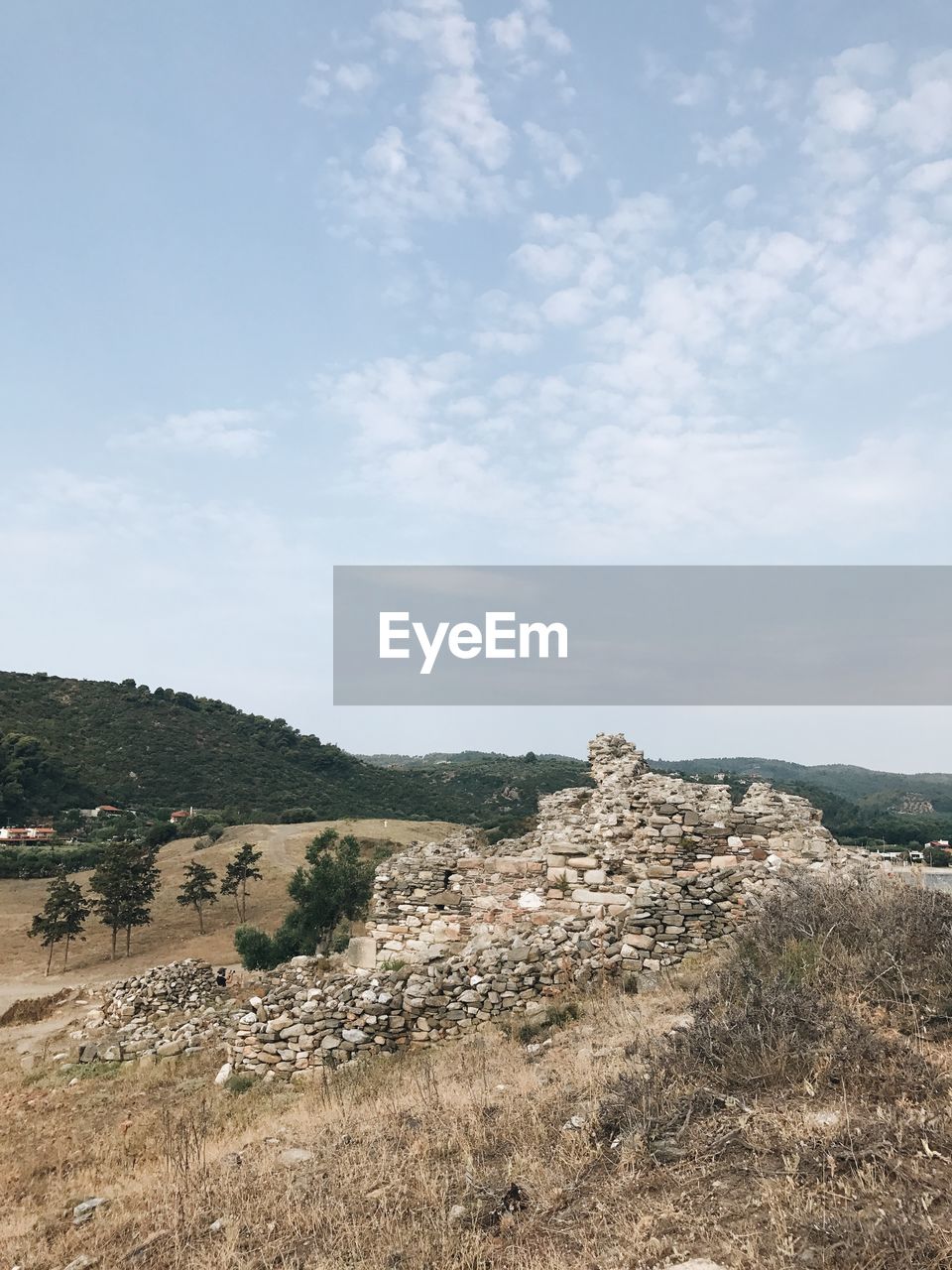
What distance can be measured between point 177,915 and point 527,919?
4031 centimetres

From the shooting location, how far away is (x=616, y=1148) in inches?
189

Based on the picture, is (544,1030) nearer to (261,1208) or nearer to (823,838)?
(261,1208)

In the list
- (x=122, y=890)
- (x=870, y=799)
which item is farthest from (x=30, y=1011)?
(x=870, y=799)

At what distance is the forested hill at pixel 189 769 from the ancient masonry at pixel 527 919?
172 feet

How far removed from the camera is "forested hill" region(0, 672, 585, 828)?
74.1 meters

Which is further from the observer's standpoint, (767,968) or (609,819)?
(609,819)

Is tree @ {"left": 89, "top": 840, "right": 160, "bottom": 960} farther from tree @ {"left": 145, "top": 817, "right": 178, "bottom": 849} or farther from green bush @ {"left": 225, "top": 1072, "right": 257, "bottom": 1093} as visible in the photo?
green bush @ {"left": 225, "top": 1072, "right": 257, "bottom": 1093}

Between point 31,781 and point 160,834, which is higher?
point 31,781

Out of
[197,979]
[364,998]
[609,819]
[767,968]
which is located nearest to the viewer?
[767,968]

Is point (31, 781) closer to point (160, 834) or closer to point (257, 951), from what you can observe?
point (160, 834)

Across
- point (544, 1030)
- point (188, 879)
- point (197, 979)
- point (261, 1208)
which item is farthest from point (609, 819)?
point (188, 879)

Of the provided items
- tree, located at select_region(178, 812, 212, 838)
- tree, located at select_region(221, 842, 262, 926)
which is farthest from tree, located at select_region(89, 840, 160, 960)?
tree, located at select_region(178, 812, 212, 838)

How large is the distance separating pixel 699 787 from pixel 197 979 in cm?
1366

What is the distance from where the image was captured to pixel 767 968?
740 cm
